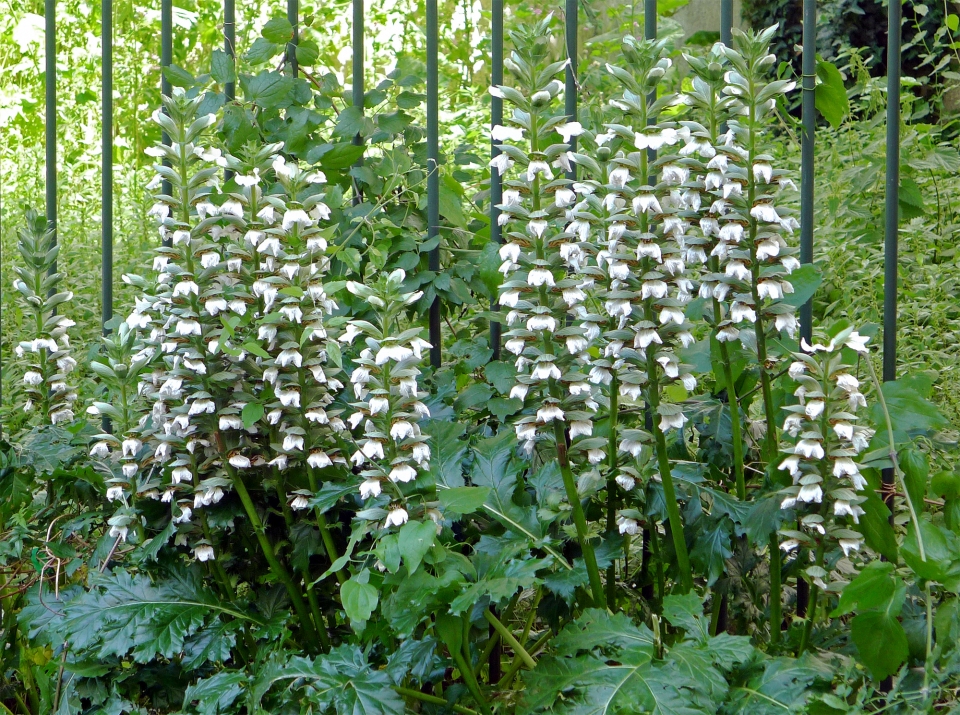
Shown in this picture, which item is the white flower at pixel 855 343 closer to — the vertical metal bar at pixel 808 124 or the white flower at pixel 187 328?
the vertical metal bar at pixel 808 124

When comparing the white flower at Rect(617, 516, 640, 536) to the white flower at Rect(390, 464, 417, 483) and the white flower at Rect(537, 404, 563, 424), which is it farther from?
the white flower at Rect(390, 464, 417, 483)

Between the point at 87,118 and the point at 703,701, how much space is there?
5.64 meters

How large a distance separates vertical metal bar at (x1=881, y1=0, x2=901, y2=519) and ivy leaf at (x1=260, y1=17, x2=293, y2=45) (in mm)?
1532

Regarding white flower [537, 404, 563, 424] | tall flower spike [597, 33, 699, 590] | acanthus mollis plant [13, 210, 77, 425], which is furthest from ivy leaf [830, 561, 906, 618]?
acanthus mollis plant [13, 210, 77, 425]

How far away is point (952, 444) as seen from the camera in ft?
6.59

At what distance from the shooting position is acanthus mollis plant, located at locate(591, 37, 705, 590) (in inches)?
68.3

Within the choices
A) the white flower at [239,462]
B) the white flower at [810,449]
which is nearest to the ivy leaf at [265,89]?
the white flower at [239,462]

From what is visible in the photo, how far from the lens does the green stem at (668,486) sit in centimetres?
180

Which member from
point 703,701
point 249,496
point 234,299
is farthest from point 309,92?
point 703,701

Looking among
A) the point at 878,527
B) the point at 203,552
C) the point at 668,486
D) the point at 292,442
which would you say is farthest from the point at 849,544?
the point at 203,552

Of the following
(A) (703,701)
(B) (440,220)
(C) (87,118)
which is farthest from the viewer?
(C) (87,118)

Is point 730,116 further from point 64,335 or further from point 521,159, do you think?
point 64,335

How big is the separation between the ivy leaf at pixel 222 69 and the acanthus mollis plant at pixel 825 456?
5.50ft

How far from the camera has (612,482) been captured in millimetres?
1959
